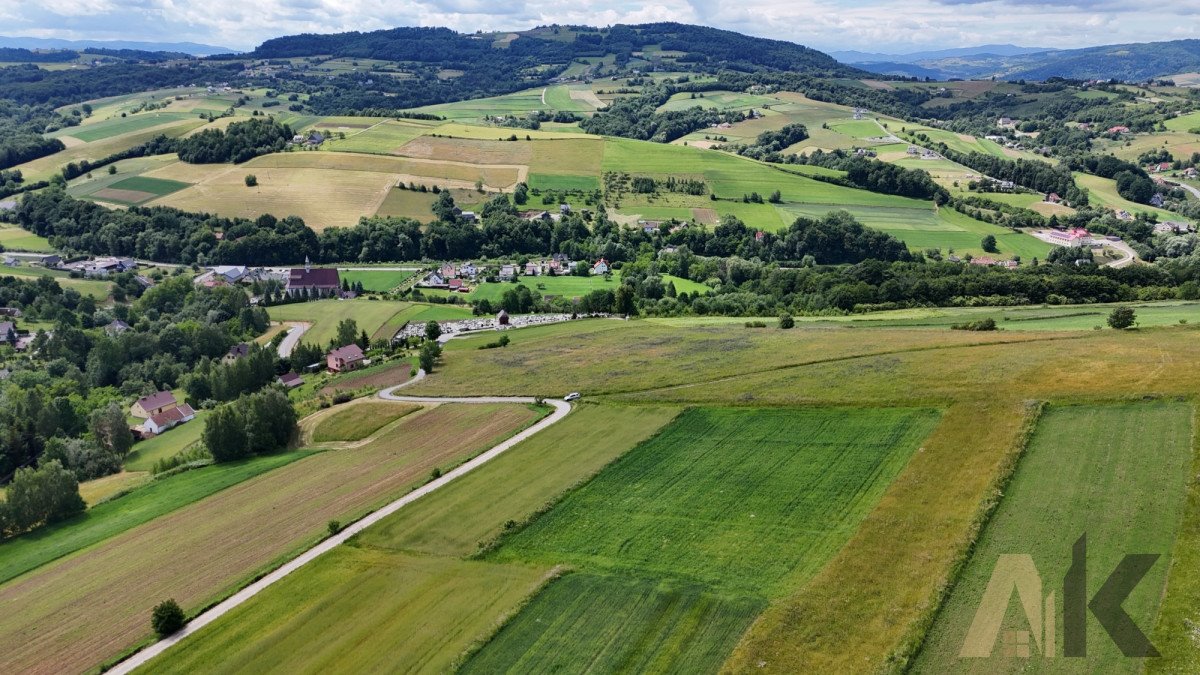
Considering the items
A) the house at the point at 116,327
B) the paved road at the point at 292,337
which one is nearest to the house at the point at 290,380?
the paved road at the point at 292,337

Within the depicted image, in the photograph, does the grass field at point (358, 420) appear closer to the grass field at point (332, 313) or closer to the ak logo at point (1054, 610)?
the grass field at point (332, 313)

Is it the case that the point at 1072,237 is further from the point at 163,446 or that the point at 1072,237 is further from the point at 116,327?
the point at 116,327

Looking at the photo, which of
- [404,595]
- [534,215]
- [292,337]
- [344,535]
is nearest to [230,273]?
[292,337]

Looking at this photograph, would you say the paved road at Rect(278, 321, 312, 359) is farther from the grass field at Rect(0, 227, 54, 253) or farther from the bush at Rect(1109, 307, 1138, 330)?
the bush at Rect(1109, 307, 1138, 330)

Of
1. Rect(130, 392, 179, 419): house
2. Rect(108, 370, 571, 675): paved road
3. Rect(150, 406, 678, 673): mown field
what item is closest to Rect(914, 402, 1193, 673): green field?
Rect(150, 406, 678, 673): mown field

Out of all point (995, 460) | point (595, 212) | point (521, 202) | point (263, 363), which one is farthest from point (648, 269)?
point (995, 460)

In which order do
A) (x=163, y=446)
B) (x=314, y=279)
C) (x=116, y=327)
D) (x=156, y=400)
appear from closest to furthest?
(x=163, y=446)
(x=156, y=400)
(x=116, y=327)
(x=314, y=279)

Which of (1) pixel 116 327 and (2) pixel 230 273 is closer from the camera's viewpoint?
(1) pixel 116 327

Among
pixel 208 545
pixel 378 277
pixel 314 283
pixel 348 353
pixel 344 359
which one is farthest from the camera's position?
pixel 378 277
